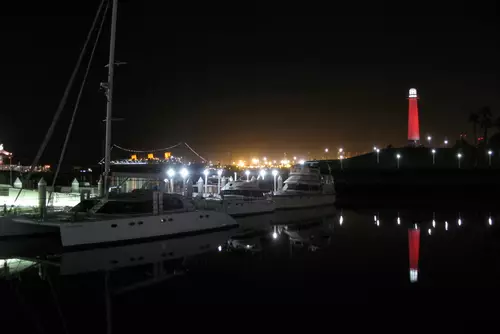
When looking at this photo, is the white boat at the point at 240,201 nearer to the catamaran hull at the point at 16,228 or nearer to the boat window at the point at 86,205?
the boat window at the point at 86,205

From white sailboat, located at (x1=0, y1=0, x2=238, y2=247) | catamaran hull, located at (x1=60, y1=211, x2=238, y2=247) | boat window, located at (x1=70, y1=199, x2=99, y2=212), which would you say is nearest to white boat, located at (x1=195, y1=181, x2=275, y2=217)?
catamaran hull, located at (x1=60, y1=211, x2=238, y2=247)

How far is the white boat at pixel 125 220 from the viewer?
20391 millimetres

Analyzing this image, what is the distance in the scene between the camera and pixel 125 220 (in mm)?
21547

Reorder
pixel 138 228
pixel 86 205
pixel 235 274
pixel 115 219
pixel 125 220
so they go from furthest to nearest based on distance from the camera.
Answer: pixel 86 205 < pixel 138 228 < pixel 125 220 < pixel 115 219 < pixel 235 274

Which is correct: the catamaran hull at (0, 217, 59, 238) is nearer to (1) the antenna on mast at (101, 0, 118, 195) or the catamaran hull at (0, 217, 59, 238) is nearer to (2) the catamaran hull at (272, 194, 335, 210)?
(1) the antenna on mast at (101, 0, 118, 195)

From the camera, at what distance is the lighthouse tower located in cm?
11212

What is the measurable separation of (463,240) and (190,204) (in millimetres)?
15153

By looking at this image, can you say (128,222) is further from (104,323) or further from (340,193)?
(340,193)

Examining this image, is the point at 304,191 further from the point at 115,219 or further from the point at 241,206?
the point at 115,219

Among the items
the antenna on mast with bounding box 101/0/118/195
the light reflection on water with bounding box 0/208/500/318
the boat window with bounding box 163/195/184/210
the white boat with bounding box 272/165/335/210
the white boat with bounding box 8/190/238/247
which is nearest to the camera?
the light reflection on water with bounding box 0/208/500/318

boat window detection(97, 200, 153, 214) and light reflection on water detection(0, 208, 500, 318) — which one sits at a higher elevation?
Result: boat window detection(97, 200, 153, 214)

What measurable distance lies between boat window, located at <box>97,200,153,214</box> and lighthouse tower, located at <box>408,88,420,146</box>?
99290mm

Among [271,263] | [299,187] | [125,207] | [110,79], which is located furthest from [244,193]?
[271,263]

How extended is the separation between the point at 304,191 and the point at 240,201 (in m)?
11.8
